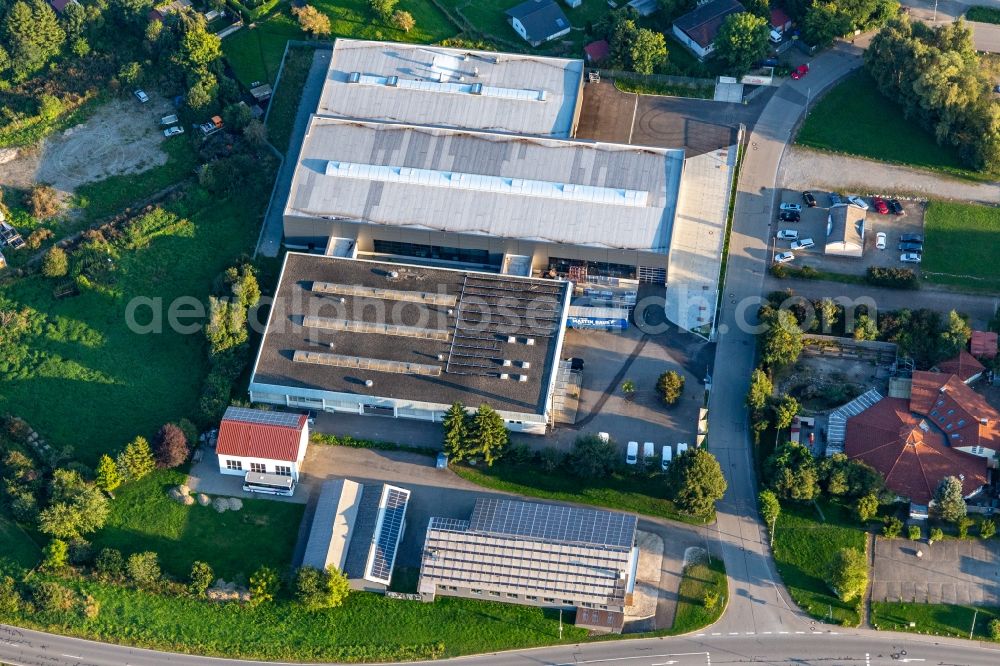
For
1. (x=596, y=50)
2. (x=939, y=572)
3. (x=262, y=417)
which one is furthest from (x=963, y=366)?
(x=262, y=417)

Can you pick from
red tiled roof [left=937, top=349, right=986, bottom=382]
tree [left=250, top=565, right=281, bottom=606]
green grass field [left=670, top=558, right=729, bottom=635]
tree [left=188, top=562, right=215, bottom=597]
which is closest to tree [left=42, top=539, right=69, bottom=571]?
tree [left=188, top=562, right=215, bottom=597]

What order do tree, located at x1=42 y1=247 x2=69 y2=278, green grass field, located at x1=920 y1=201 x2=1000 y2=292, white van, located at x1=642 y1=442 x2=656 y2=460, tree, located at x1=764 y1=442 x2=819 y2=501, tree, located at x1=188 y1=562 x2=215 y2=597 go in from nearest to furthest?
tree, located at x1=188 y1=562 x2=215 y2=597 → tree, located at x1=764 y1=442 x2=819 y2=501 → white van, located at x1=642 y1=442 x2=656 y2=460 → green grass field, located at x1=920 y1=201 x2=1000 y2=292 → tree, located at x1=42 y1=247 x2=69 y2=278

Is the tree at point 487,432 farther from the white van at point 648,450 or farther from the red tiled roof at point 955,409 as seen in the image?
the red tiled roof at point 955,409

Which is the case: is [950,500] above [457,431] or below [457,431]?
above

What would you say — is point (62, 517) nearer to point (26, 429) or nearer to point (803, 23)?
point (26, 429)

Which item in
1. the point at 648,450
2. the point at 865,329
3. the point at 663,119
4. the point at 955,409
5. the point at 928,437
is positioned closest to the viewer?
the point at 955,409

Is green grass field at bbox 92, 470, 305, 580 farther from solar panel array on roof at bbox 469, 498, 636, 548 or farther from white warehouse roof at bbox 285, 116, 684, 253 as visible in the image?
white warehouse roof at bbox 285, 116, 684, 253

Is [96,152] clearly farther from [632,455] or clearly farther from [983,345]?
[983,345]
